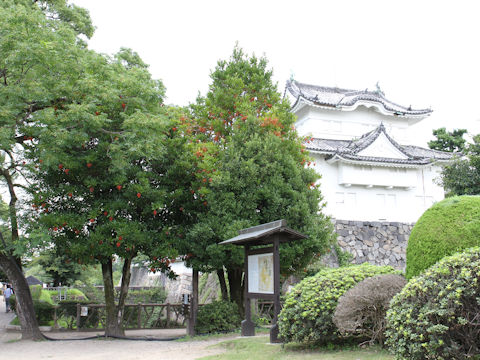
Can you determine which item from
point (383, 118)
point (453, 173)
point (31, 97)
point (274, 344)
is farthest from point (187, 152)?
point (383, 118)

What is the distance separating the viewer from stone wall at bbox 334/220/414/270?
2341 cm

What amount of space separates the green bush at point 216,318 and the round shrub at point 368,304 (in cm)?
666

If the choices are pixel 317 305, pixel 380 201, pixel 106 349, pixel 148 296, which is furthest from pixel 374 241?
pixel 317 305

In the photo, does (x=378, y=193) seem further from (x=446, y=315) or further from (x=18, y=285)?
(x=446, y=315)

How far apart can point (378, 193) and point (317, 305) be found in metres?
19.7

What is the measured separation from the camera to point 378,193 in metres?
26.6

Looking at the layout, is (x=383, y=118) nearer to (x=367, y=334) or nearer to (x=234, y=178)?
(x=234, y=178)

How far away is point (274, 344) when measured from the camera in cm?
961

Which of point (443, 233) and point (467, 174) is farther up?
point (467, 174)

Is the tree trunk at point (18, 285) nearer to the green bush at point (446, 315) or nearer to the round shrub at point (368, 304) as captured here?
the round shrub at point (368, 304)

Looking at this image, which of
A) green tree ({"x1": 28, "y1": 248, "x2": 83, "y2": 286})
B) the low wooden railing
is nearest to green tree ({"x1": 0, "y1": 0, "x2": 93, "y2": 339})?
the low wooden railing

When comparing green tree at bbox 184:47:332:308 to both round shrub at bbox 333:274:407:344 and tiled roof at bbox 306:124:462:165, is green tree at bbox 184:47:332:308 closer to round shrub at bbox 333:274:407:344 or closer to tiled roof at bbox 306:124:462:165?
round shrub at bbox 333:274:407:344

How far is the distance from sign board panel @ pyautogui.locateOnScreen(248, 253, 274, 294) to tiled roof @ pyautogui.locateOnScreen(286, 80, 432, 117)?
1771cm

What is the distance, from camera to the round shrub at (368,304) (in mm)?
7688
